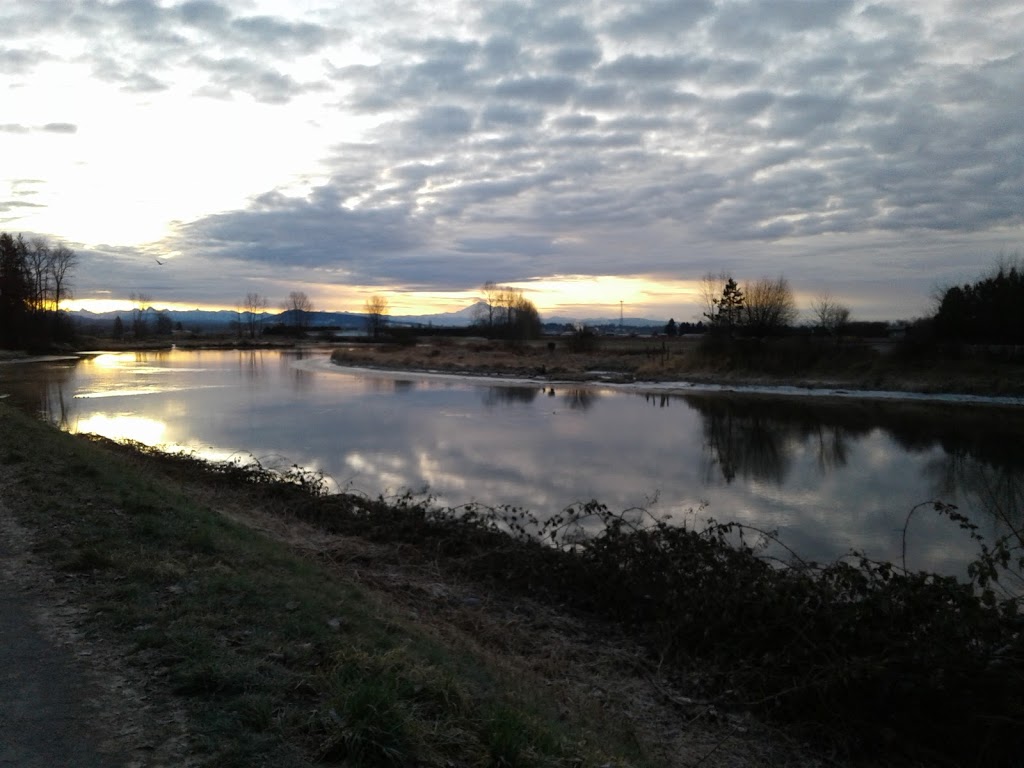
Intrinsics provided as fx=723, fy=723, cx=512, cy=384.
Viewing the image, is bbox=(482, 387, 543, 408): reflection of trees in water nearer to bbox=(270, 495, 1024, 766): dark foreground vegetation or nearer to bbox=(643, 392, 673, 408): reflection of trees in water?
bbox=(643, 392, 673, 408): reflection of trees in water

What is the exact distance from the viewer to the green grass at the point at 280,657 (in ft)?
11.9

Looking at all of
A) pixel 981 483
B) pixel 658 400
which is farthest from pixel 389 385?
pixel 981 483

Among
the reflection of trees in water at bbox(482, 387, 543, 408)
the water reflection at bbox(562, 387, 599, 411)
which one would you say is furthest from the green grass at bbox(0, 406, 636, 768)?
the reflection of trees in water at bbox(482, 387, 543, 408)

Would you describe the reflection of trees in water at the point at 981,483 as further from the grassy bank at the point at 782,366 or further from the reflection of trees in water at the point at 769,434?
the grassy bank at the point at 782,366

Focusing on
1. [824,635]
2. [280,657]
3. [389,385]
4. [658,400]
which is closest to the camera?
[280,657]

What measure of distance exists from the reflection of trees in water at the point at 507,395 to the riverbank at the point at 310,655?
22.4 metres

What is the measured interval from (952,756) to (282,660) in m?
5.06

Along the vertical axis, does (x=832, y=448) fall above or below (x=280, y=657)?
below

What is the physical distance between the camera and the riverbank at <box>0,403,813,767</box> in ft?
12.1

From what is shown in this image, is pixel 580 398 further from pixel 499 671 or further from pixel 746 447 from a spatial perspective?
pixel 499 671

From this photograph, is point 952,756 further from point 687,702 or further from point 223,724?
point 223,724

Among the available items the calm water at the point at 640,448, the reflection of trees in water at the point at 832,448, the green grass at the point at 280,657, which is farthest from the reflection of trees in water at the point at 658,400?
the green grass at the point at 280,657

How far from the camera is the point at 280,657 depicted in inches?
181

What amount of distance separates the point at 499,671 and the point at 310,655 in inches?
70.6
